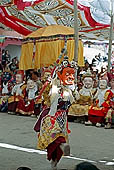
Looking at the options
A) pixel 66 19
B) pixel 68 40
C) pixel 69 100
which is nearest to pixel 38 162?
pixel 69 100

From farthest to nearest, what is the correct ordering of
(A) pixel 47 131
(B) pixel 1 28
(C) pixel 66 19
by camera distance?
(B) pixel 1 28
(C) pixel 66 19
(A) pixel 47 131

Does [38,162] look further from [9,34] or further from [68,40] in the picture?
[9,34]

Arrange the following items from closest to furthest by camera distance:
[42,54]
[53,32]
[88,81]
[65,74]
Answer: [65,74], [88,81], [53,32], [42,54]

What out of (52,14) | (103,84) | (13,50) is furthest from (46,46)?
(13,50)

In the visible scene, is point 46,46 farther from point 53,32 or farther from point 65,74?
point 65,74

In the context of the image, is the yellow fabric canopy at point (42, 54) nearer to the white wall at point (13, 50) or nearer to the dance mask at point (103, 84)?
the dance mask at point (103, 84)

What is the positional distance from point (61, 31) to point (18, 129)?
187 inches

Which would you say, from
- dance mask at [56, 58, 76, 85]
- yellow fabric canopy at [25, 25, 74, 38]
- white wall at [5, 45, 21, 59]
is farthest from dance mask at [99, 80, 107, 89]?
white wall at [5, 45, 21, 59]

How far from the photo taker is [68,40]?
1250 centimetres

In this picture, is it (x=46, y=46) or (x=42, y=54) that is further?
(x=42, y=54)

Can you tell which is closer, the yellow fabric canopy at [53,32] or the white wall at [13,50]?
the yellow fabric canopy at [53,32]

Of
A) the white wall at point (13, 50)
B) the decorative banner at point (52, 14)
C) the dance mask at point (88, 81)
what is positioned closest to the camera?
the dance mask at point (88, 81)

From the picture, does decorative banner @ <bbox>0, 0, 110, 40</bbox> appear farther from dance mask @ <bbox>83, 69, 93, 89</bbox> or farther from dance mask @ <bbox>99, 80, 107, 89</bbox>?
dance mask @ <bbox>99, 80, 107, 89</bbox>

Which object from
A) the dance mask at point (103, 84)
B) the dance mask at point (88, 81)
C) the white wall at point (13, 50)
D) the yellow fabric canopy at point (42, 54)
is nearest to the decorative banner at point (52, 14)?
the yellow fabric canopy at point (42, 54)
